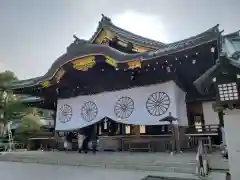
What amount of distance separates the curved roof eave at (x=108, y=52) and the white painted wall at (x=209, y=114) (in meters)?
4.22

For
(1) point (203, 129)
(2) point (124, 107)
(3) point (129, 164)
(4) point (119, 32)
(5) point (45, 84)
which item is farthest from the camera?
(5) point (45, 84)

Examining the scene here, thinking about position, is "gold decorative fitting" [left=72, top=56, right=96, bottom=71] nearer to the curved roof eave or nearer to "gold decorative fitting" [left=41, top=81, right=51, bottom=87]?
the curved roof eave

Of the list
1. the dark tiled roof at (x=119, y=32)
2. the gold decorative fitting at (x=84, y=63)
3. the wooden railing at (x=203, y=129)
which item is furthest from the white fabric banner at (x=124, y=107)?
the dark tiled roof at (x=119, y=32)

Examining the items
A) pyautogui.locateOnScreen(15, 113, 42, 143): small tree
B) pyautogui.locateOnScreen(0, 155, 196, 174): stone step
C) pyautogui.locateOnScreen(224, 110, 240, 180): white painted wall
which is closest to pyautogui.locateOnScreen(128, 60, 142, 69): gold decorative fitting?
pyautogui.locateOnScreen(0, 155, 196, 174): stone step

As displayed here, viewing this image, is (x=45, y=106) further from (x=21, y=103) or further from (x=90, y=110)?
(x=90, y=110)

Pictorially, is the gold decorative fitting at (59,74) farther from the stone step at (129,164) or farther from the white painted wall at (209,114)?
the white painted wall at (209,114)

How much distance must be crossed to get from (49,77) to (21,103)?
6991mm

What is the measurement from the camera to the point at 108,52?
11.3 m

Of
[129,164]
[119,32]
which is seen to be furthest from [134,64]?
[129,164]

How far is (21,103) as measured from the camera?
18.7 m

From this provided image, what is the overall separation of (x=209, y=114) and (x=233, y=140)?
23.0 feet

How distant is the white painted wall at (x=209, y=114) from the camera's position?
12012 mm

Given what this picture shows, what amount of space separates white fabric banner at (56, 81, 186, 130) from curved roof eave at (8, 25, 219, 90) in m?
1.90

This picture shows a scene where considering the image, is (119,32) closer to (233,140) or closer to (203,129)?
(203,129)
